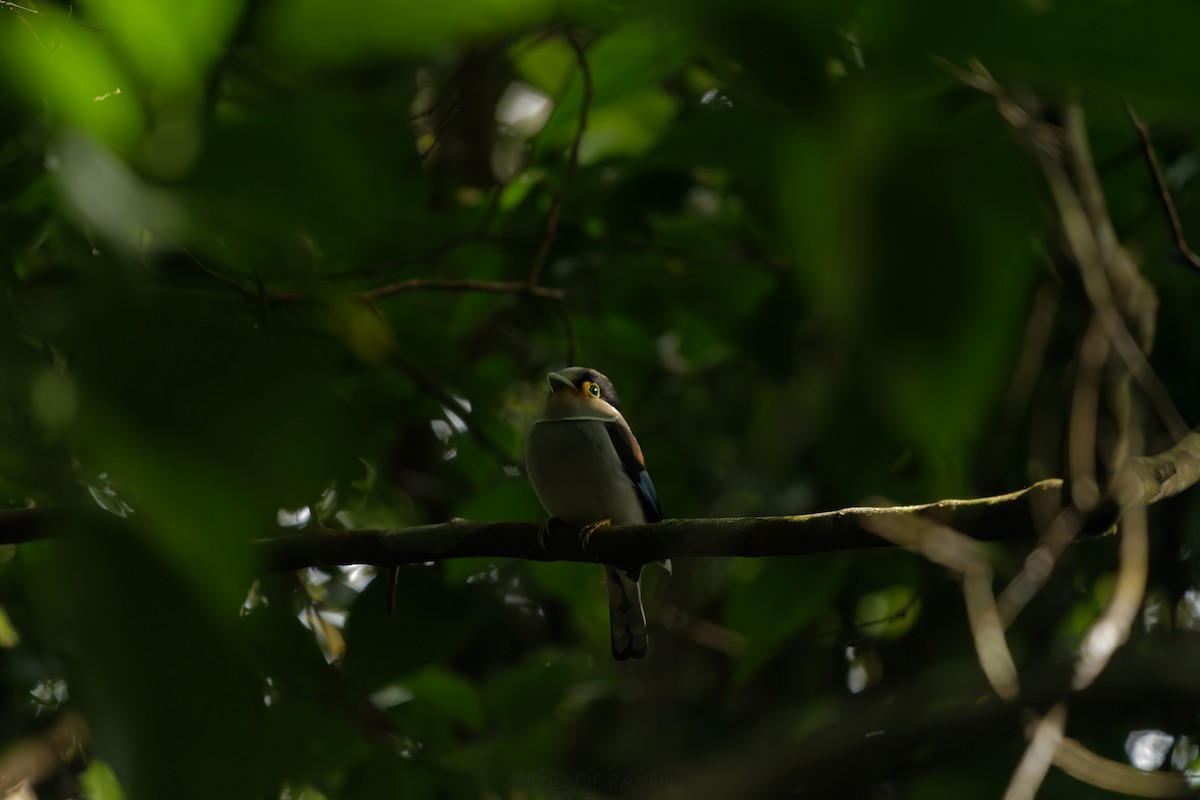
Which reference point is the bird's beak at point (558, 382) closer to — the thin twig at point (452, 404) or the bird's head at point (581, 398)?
the bird's head at point (581, 398)

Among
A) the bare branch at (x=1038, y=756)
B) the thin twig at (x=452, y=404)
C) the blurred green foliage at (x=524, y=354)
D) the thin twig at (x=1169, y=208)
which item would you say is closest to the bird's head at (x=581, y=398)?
the blurred green foliage at (x=524, y=354)

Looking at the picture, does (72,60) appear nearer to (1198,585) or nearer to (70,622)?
(70,622)

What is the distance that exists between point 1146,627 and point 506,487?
2961mm

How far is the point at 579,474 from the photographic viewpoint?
177 inches

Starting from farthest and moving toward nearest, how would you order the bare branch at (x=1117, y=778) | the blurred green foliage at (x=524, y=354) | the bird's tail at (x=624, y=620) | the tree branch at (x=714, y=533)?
the bird's tail at (x=624, y=620), the bare branch at (x=1117, y=778), the tree branch at (x=714, y=533), the blurred green foliage at (x=524, y=354)

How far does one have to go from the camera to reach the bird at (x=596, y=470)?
441cm

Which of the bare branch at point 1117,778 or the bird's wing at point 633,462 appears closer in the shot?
the bare branch at point 1117,778

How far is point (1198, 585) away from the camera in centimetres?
451

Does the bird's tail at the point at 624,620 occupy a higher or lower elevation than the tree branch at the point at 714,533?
lower

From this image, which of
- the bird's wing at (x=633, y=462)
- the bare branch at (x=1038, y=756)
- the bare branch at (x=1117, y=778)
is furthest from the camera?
the bird's wing at (x=633, y=462)

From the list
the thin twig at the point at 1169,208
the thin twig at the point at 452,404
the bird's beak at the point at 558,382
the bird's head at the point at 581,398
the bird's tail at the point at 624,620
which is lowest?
the bird's tail at the point at 624,620

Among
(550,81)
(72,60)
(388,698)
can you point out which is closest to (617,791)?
(388,698)

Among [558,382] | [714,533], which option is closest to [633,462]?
[558,382]

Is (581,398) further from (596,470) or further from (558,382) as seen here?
(596,470)
